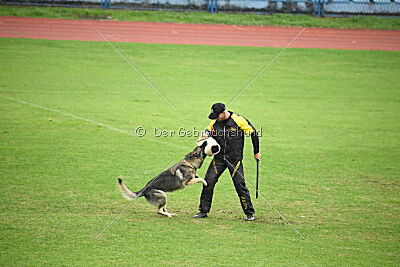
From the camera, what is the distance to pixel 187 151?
12.8 m

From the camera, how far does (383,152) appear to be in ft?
43.2

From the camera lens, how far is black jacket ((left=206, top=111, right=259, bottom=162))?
27.9ft

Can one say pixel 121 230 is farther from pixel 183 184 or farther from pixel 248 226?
pixel 248 226

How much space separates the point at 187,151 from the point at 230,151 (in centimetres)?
429

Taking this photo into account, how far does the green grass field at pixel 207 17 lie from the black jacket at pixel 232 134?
21.9 meters

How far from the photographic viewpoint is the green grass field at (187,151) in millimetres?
7578

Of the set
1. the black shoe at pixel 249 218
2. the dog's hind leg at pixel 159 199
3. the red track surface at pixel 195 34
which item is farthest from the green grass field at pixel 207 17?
the black shoe at pixel 249 218

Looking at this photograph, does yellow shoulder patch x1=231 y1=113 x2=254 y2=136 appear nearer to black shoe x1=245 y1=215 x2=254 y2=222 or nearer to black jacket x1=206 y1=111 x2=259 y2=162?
black jacket x1=206 y1=111 x2=259 y2=162

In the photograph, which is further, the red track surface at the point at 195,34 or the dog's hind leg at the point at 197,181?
the red track surface at the point at 195,34

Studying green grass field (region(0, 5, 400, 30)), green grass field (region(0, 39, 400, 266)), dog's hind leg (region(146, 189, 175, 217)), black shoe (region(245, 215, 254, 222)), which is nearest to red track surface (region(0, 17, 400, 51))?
green grass field (region(0, 5, 400, 30))

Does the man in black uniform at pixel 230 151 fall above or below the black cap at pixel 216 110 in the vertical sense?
below

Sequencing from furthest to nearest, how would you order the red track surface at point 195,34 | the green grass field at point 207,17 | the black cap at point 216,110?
1. the green grass field at point 207,17
2. the red track surface at point 195,34
3. the black cap at point 216,110

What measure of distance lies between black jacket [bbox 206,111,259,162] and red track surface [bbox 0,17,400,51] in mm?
18494

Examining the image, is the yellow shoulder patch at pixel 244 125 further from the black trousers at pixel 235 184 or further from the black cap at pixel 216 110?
the black trousers at pixel 235 184
